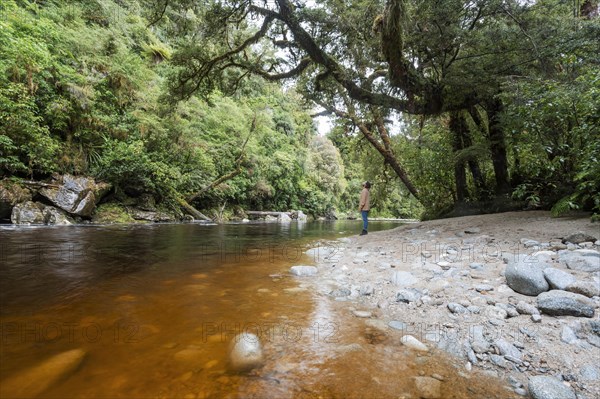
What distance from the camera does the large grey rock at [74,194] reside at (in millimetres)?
10477

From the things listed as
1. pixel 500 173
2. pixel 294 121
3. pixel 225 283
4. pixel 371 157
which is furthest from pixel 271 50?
pixel 294 121

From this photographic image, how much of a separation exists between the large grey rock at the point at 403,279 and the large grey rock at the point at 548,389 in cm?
164

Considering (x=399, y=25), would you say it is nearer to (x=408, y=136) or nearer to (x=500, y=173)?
(x=500, y=173)

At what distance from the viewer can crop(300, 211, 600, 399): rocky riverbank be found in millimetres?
1735

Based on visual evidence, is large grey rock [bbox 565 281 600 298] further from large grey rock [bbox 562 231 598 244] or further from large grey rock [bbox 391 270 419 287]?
large grey rock [bbox 562 231 598 244]

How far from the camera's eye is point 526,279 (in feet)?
8.29

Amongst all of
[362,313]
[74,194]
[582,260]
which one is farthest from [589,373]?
[74,194]

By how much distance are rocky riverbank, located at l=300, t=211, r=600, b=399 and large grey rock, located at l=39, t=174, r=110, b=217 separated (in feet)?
36.1

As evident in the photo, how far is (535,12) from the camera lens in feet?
18.8

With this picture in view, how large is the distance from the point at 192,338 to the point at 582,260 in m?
3.73

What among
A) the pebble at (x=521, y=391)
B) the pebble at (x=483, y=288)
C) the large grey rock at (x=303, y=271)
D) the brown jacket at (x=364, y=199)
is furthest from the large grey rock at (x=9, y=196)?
the pebble at (x=521, y=391)

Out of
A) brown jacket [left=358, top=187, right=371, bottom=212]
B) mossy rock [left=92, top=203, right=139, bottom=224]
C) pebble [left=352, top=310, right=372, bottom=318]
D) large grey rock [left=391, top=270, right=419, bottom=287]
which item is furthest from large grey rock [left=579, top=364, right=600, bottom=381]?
mossy rock [left=92, top=203, right=139, bottom=224]

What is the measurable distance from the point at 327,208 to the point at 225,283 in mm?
32037

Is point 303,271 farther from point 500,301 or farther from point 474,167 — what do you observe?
point 474,167
